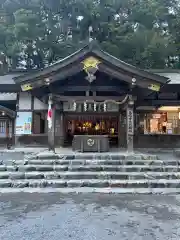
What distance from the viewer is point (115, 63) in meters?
11.3

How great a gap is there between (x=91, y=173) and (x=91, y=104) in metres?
4.70

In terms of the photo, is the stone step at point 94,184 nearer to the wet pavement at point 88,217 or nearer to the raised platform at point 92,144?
the wet pavement at point 88,217

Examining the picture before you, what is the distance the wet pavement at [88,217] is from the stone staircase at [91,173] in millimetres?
771

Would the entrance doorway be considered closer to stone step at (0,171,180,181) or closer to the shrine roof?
the shrine roof

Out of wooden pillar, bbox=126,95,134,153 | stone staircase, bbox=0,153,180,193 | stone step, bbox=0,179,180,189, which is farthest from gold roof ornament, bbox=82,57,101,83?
stone step, bbox=0,179,180,189

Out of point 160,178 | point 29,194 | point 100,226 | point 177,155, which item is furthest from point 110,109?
Answer: point 100,226

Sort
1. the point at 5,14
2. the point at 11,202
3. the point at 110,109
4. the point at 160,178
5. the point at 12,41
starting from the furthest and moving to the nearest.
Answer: the point at 5,14
the point at 12,41
the point at 110,109
the point at 160,178
the point at 11,202

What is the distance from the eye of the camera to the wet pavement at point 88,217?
4.27 meters

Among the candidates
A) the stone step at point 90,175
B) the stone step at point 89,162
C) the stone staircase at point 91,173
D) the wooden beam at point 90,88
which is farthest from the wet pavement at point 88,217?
the wooden beam at point 90,88

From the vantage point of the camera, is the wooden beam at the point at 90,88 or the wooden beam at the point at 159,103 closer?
the wooden beam at the point at 90,88

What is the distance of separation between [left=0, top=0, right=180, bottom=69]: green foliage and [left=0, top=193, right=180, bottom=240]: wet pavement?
20323 mm

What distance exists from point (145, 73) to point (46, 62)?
19.7 m

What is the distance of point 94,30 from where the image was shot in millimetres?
27969

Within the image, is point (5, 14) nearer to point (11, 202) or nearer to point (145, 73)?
point (145, 73)
